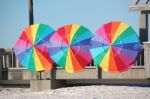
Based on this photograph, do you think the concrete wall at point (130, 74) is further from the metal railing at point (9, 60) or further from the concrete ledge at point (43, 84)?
the metal railing at point (9, 60)

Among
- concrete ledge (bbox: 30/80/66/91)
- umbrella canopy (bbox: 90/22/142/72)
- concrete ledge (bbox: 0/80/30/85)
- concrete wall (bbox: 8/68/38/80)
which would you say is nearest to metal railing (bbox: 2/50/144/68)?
concrete wall (bbox: 8/68/38/80)

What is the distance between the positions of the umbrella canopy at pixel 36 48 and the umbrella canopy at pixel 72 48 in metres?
0.44

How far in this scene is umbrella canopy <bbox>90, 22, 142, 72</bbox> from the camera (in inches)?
664

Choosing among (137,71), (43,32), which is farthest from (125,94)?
(43,32)

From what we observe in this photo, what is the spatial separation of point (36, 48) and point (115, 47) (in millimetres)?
3093

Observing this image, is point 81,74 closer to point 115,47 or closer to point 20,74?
point 115,47

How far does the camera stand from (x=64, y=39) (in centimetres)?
1770

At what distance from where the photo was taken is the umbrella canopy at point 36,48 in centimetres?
1809

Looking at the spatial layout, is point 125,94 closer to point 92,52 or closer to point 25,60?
point 92,52

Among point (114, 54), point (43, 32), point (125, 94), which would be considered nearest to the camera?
point (125, 94)

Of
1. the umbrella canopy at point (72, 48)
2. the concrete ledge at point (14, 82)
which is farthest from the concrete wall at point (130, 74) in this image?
the concrete ledge at point (14, 82)

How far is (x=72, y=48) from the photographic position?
58.0 ft

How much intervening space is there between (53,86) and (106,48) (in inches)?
104

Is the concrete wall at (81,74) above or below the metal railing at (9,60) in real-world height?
below
